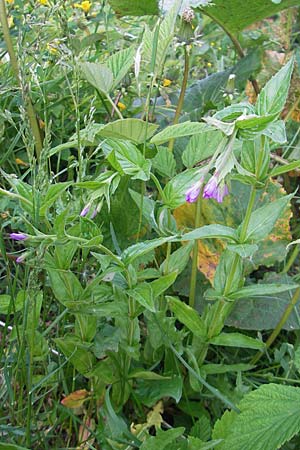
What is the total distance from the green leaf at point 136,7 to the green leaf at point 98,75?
277mm

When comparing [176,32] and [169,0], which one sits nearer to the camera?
[176,32]

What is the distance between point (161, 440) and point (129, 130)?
0.43m

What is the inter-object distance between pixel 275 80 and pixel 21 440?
0.60 metres

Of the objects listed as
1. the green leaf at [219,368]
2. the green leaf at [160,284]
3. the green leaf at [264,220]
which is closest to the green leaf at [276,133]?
the green leaf at [264,220]

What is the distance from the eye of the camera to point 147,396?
0.96 meters

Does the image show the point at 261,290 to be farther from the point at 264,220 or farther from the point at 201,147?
the point at 201,147

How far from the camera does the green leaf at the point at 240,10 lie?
118 centimetres

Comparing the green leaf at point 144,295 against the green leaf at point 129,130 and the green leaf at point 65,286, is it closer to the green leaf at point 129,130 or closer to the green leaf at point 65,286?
the green leaf at point 65,286

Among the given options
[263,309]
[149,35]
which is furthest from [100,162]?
[263,309]

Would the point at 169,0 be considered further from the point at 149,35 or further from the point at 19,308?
the point at 19,308

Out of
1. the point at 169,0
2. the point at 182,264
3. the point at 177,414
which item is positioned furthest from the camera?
the point at 169,0

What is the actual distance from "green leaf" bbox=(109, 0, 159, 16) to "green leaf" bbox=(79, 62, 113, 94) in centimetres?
28

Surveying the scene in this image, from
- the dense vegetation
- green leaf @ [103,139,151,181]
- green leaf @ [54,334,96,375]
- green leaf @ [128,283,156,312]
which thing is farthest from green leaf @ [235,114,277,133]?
green leaf @ [54,334,96,375]

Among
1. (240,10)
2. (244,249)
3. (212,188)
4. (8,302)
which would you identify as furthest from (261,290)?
(240,10)
